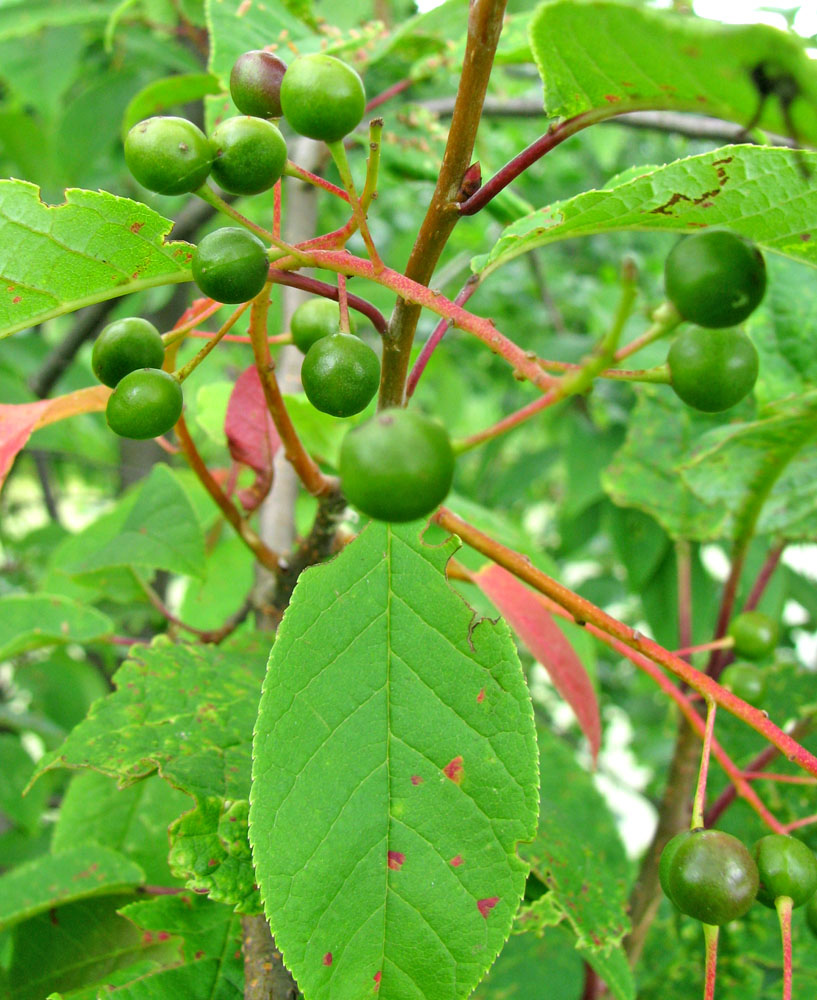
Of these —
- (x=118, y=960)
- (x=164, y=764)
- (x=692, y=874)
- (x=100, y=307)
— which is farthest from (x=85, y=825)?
(x=100, y=307)

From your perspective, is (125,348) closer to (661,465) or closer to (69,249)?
(69,249)

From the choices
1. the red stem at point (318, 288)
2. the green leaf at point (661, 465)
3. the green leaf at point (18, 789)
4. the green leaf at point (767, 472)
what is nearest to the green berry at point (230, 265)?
the red stem at point (318, 288)

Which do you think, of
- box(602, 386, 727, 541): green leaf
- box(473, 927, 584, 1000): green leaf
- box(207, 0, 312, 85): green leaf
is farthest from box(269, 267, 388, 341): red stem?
box(473, 927, 584, 1000): green leaf

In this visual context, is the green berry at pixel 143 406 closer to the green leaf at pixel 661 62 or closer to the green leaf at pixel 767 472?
the green leaf at pixel 661 62

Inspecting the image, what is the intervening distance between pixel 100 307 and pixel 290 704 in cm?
209

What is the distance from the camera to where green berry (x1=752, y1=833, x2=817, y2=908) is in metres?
0.89

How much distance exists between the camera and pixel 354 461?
0.60 meters

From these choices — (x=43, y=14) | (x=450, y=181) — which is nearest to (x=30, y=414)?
(x=450, y=181)

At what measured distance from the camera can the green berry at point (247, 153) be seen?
0.81 m

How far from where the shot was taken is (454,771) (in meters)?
0.91

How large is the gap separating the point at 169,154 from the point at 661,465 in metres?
1.50

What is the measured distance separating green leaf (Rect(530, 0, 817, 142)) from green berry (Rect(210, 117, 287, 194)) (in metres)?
0.26

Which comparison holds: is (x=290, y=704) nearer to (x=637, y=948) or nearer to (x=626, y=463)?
(x=637, y=948)

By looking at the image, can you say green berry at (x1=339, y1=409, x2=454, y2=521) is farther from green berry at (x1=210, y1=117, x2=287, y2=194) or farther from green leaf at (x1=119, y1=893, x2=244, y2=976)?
green leaf at (x1=119, y1=893, x2=244, y2=976)
